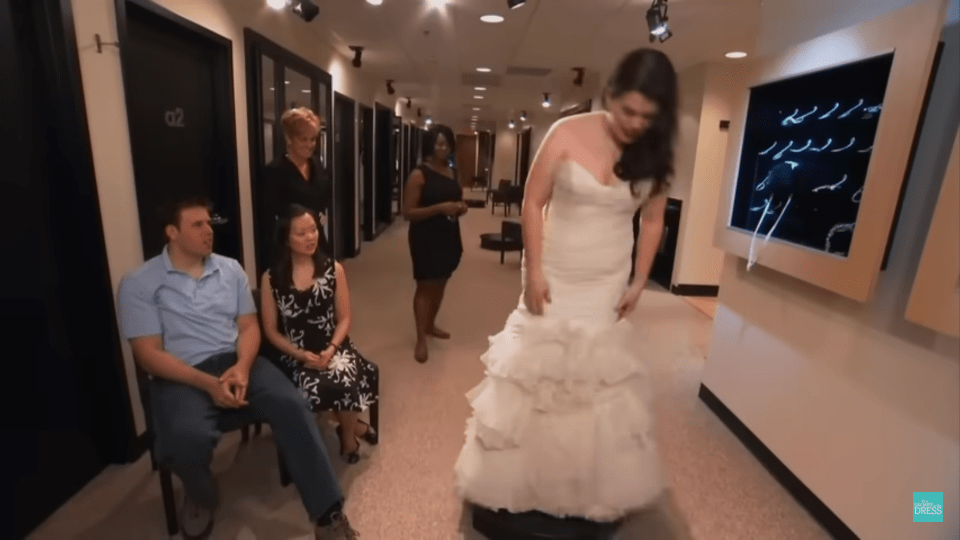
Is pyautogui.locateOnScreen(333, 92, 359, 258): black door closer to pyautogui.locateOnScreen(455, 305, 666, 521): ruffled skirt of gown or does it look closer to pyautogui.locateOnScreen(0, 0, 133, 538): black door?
pyautogui.locateOnScreen(0, 0, 133, 538): black door

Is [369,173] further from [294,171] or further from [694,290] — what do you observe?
[294,171]

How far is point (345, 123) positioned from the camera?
→ 5.94 metres

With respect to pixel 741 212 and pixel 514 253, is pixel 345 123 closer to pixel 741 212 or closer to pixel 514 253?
pixel 514 253

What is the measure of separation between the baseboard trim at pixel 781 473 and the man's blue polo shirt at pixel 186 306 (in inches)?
90.6

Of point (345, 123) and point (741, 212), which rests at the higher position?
point (345, 123)

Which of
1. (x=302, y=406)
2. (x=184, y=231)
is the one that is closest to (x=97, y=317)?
(x=184, y=231)

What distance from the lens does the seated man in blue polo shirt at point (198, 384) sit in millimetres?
1628

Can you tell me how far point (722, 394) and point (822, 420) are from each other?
2.41 ft

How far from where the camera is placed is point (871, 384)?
1.76 meters

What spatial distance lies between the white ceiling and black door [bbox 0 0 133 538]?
2.29m

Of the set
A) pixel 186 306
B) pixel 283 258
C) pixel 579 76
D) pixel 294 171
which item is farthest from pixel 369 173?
pixel 186 306

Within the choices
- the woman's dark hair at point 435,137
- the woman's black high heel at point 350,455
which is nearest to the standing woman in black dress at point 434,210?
the woman's dark hair at point 435,137

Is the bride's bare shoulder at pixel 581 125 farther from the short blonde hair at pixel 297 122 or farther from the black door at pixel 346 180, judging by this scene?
the black door at pixel 346 180

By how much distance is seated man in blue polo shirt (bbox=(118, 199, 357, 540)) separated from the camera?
1.63 metres
